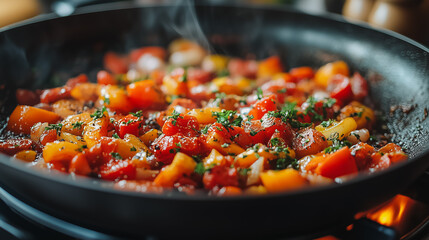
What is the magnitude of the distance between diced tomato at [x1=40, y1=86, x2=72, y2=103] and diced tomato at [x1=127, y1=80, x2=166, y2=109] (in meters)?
0.50

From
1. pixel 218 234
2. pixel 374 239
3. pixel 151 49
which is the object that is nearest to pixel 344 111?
pixel 374 239

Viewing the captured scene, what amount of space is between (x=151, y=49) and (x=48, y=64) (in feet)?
3.10

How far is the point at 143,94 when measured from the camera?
263cm

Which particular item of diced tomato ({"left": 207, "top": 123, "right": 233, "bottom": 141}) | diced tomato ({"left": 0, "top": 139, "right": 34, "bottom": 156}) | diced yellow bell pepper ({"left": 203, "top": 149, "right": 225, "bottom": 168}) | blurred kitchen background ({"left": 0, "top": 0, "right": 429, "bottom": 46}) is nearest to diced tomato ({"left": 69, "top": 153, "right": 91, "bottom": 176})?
diced tomato ({"left": 0, "top": 139, "right": 34, "bottom": 156})

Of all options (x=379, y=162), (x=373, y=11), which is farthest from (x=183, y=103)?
(x=373, y=11)

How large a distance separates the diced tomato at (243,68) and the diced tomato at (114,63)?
3.24 feet

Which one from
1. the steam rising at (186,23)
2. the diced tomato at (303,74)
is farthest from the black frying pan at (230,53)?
the diced tomato at (303,74)

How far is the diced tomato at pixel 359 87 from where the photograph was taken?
2.88 metres

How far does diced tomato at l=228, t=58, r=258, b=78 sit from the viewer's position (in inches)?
136

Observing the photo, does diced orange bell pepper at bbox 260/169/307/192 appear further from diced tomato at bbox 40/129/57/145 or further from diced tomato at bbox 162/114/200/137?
diced tomato at bbox 40/129/57/145

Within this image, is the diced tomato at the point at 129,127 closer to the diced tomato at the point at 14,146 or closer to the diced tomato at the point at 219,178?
the diced tomato at the point at 14,146

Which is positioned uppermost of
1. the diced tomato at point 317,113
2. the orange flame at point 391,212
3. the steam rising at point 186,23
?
the steam rising at point 186,23

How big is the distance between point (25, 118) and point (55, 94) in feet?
1.31

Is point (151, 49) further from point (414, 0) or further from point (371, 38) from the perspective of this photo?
point (414, 0)
